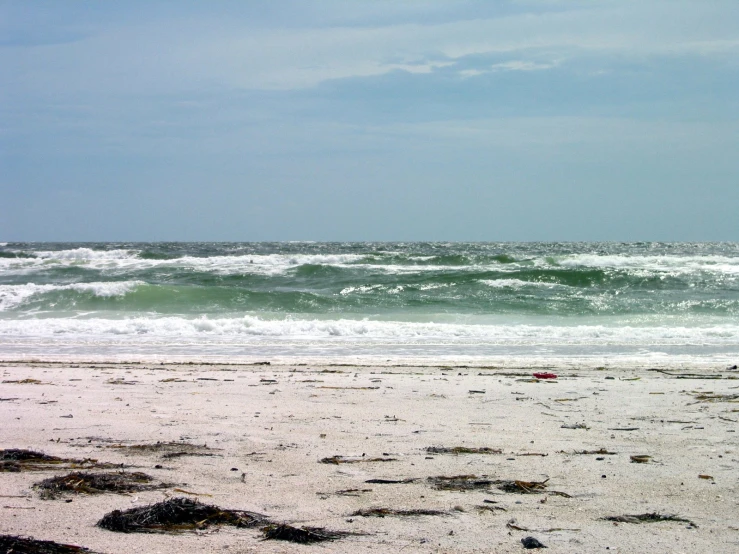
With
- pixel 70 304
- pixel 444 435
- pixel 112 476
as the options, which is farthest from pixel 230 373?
pixel 70 304

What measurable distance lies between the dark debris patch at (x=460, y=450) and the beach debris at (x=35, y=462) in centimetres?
179

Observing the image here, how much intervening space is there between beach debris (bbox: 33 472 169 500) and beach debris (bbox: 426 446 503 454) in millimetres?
1596

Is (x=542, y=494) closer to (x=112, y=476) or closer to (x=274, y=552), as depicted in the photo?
(x=274, y=552)

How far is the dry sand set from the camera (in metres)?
2.78

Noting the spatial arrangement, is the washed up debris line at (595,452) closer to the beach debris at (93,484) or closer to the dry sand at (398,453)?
the dry sand at (398,453)

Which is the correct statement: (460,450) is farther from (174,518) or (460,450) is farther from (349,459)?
(174,518)

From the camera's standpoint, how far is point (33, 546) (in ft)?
8.25

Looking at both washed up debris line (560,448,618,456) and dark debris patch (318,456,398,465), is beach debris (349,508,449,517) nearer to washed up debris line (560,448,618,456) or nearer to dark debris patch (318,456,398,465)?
dark debris patch (318,456,398,465)

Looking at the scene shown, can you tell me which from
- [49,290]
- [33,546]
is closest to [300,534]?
[33,546]

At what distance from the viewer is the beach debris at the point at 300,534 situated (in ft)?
8.88

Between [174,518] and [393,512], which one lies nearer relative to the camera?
[174,518]

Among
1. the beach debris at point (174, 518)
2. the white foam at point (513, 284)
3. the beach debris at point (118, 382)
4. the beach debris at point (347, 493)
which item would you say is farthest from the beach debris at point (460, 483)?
the white foam at point (513, 284)

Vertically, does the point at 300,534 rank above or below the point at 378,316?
above

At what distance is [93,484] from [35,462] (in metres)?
0.63
